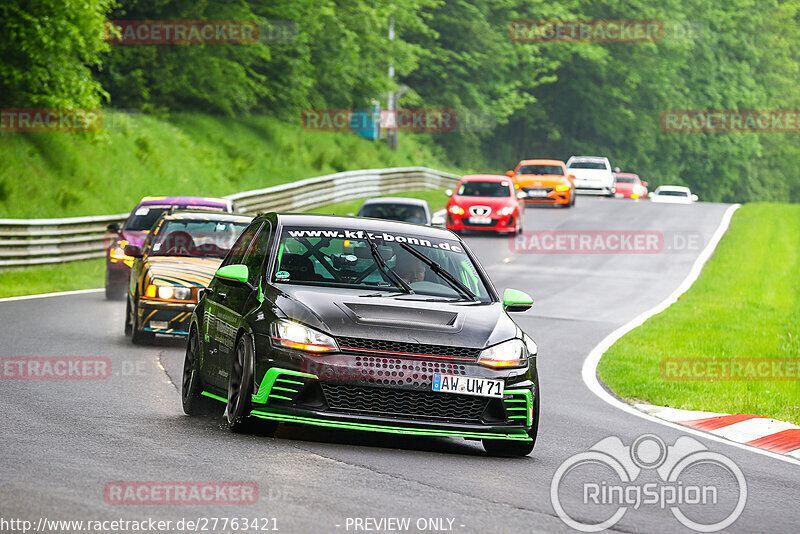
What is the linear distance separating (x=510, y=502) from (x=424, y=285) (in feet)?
8.61

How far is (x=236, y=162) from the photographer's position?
44562mm

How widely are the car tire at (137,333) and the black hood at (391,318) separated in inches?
260

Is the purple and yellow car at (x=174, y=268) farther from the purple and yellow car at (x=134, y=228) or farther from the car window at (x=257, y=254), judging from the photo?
the car window at (x=257, y=254)

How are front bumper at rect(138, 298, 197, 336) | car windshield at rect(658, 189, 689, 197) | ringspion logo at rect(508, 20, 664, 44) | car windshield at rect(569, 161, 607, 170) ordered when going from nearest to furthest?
front bumper at rect(138, 298, 197, 336)
car windshield at rect(569, 161, 607, 170)
car windshield at rect(658, 189, 689, 197)
ringspion logo at rect(508, 20, 664, 44)

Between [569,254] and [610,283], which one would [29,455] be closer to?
[610,283]

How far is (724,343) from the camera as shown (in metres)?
18.9

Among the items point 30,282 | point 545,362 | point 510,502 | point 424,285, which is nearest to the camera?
point 510,502

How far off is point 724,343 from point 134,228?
9.69 meters

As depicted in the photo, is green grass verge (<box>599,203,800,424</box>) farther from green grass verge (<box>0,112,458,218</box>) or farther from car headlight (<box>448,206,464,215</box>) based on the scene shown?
green grass verge (<box>0,112,458,218</box>)

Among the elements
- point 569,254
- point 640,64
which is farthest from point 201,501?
point 640,64

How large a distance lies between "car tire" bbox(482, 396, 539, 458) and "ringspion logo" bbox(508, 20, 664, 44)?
64710mm

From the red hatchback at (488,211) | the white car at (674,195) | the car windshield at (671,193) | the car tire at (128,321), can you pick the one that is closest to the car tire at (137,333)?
the car tire at (128,321)

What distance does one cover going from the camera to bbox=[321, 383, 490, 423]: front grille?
8788mm

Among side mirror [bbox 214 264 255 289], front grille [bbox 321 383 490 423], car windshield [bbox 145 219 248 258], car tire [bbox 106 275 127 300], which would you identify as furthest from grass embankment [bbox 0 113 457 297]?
front grille [bbox 321 383 490 423]
